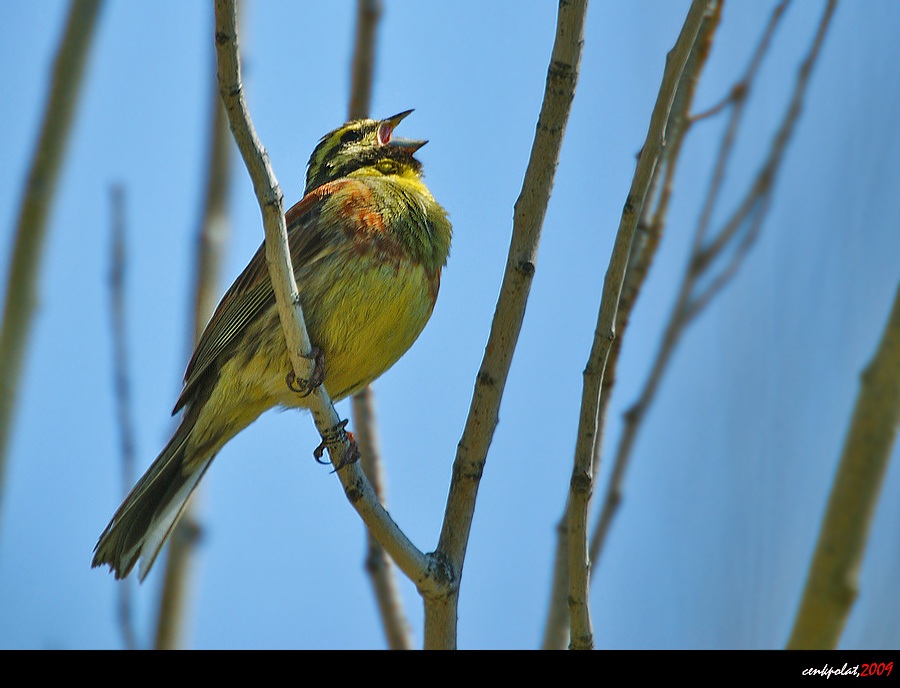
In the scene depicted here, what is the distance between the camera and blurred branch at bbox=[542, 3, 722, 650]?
12.8 ft

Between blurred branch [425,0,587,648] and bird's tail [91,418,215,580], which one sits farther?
bird's tail [91,418,215,580]

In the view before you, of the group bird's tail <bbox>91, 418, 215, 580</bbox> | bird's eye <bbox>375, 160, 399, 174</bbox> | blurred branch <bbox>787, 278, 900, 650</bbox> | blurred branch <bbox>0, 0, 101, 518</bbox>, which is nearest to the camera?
blurred branch <bbox>787, 278, 900, 650</bbox>

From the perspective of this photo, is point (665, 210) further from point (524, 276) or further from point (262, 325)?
point (262, 325)

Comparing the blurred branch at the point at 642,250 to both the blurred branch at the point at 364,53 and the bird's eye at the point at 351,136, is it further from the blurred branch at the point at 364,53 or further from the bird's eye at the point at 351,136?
the bird's eye at the point at 351,136

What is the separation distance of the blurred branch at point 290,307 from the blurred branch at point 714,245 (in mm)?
1015

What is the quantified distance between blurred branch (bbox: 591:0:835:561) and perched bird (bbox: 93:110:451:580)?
1319 millimetres

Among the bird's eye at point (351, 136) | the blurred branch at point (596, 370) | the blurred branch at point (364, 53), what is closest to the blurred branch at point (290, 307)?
the blurred branch at point (596, 370)

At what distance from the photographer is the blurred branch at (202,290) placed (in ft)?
13.5

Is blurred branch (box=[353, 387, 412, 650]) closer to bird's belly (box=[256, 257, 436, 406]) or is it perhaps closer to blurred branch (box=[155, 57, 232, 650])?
bird's belly (box=[256, 257, 436, 406])

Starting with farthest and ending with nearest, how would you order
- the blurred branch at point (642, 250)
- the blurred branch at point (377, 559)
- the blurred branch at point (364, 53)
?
the blurred branch at point (364, 53) < the blurred branch at point (377, 559) < the blurred branch at point (642, 250)

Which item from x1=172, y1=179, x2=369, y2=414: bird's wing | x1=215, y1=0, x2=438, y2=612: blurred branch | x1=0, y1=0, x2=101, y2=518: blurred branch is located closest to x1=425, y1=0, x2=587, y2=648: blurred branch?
x1=215, y1=0, x2=438, y2=612: blurred branch

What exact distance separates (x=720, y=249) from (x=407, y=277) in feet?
4.75

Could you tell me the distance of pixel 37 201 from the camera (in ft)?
12.2
